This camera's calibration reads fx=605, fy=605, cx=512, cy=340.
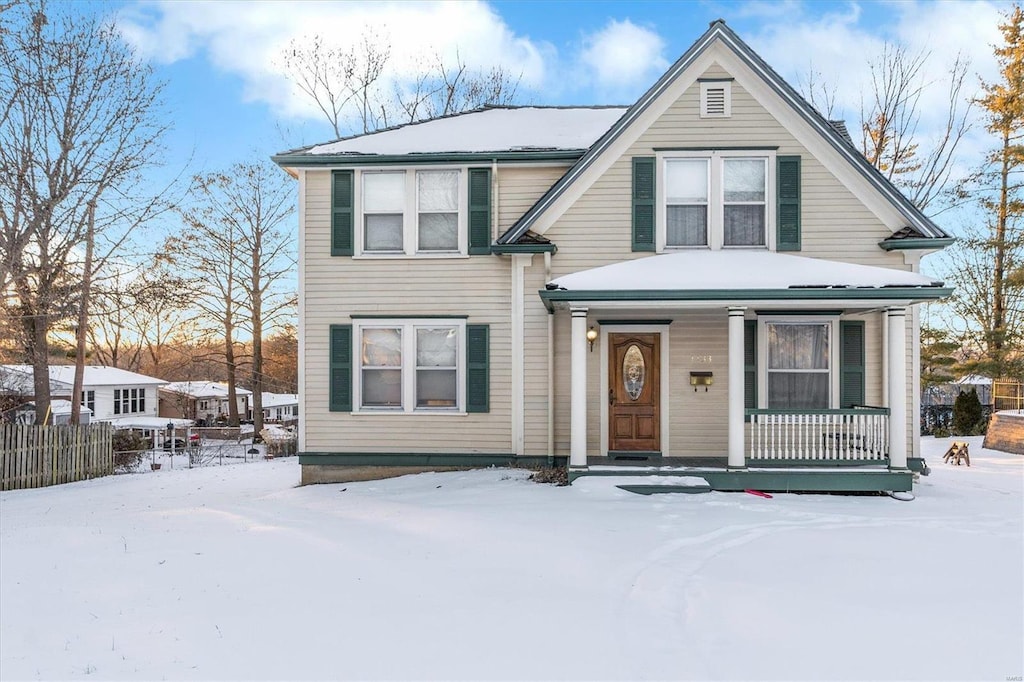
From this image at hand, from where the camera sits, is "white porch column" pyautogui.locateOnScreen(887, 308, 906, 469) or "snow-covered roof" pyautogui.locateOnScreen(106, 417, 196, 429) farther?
"snow-covered roof" pyautogui.locateOnScreen(106, 417, 196, 429)

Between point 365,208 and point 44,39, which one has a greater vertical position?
point 44,39

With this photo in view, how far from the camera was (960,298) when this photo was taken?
23.7 metres

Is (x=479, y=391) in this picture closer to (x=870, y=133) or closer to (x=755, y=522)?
(x=755, y=522)

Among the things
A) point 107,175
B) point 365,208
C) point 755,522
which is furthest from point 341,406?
point 107,175

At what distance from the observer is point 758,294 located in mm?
8992

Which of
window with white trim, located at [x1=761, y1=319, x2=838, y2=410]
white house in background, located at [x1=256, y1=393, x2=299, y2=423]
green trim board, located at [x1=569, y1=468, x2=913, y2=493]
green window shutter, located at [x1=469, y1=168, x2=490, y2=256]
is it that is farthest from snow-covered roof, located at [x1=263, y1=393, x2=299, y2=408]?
green trim board, located at [x1=569, y1=468, x2=913, y2=493]

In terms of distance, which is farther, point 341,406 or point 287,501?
point 341,406

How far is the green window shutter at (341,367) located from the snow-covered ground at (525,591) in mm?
2795

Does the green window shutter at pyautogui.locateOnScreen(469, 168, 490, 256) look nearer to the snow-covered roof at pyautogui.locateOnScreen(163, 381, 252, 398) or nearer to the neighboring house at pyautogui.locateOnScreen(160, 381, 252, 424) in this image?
the neighboring house at pyautogui.locateOnScreen(160, 381, 252, 424)

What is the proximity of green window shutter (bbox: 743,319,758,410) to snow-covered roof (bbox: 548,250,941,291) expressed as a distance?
115cm

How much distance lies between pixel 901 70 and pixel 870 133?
6.95ft

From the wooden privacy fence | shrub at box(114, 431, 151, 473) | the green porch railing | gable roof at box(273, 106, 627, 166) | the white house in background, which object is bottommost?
the white house in background

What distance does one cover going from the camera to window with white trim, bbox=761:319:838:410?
34.2 ft

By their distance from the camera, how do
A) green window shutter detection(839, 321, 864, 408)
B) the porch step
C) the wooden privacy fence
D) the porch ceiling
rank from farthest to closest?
the wooden privacy fence, green window shutter detection(839, 321, 864, 408), the porch step, the porch ceiling
